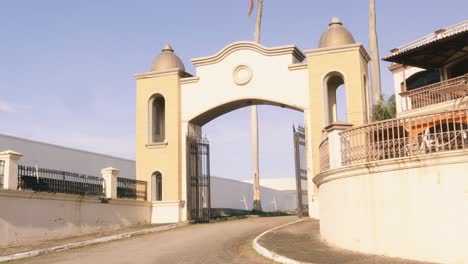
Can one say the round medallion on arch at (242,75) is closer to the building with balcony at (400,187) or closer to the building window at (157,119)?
the building window at (157,119)

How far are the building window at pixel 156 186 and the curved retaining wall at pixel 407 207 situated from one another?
15.0m

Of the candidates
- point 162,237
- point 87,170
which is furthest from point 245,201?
point 162,237

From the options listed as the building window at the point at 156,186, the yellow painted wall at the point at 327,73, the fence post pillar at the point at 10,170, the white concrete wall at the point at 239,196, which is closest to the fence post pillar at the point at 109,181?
the building window at the point at 156,186

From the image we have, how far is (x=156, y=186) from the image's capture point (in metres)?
27.9

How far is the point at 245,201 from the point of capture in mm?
53438

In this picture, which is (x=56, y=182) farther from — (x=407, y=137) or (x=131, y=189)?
(x=407, y=137)

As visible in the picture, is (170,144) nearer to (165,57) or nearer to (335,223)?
(165,57)

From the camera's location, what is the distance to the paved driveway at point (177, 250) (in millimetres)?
14781

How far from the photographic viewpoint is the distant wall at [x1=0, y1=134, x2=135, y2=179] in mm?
30938

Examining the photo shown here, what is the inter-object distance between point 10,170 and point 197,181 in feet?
33.8

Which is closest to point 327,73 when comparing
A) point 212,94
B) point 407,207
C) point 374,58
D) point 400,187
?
point 212,94

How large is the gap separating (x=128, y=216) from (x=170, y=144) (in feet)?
13.6

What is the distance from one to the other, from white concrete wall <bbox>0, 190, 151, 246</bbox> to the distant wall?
9.12 metres

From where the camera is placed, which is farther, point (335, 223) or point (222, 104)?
point (222, 104)
